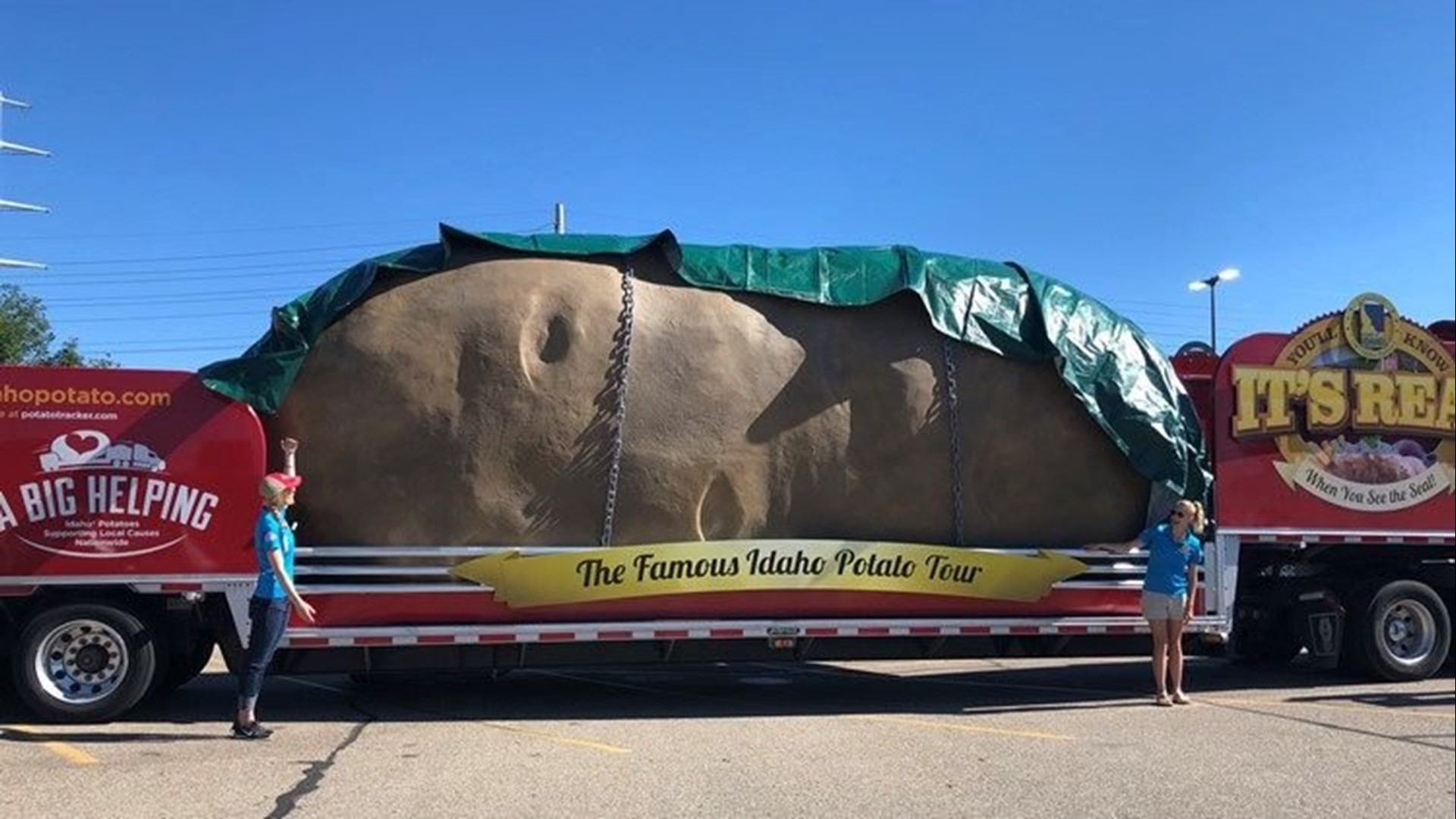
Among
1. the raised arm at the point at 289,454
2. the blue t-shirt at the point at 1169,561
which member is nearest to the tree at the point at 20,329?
the raised arm at the point at 289,454

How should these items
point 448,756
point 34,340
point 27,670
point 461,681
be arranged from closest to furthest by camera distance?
point 448,756, point 27,670, point 461,681, point 34,340

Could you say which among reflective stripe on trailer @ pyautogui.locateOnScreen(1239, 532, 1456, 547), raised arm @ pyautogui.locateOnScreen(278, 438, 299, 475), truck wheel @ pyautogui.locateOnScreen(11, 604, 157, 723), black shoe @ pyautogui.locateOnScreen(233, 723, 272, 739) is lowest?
black shoe @ pyautogui.locateOnScreen(233, 723, 272, 739)

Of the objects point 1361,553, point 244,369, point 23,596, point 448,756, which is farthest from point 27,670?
point 1361,553

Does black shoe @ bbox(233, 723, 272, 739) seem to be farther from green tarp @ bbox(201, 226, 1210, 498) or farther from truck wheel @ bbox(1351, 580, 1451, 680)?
truck wheel @ bbox(1351, 580, 1451, 680)

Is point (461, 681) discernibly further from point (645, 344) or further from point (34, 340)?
point (34, 340)

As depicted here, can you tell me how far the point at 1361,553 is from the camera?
35.1 feet

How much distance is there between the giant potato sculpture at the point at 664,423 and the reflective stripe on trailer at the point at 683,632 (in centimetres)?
65

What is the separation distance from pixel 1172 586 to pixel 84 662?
7.93m

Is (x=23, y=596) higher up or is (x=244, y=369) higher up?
(x=244, y=369)

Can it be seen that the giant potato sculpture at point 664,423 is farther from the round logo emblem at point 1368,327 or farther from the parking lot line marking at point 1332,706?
the round logo emblem at point 1368,327

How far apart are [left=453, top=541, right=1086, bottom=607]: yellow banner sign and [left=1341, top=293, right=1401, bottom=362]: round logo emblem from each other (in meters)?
3.38

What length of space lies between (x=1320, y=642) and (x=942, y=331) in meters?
4.62

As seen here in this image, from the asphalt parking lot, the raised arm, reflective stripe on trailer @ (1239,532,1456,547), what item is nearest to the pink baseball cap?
the raised arm

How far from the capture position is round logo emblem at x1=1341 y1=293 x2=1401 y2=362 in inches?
408
